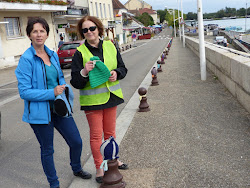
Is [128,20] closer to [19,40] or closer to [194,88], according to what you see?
[19,40]

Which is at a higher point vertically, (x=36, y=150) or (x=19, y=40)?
(x=19, y=40)

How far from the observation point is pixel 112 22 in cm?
5344

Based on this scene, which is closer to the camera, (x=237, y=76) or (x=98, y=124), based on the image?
(x=98, y=124)

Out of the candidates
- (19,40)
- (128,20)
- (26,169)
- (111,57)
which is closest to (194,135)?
(111,57)

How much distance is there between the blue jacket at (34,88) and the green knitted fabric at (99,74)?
425 mm

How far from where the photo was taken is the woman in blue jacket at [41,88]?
303 centimetres

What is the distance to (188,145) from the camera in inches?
178

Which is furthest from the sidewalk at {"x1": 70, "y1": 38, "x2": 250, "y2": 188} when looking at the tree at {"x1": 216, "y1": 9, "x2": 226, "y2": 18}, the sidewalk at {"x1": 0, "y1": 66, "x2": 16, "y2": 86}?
the tree at {"x1": 216, "y1": 9, "x2": 226, "y2": 18}

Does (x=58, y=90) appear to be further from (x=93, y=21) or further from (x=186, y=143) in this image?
(x=186, y=143)

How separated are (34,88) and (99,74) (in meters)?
0.66

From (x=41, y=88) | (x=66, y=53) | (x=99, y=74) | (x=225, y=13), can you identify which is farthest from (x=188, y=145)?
(x=225, y=13)

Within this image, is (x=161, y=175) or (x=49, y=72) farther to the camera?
(x=161, y=175)

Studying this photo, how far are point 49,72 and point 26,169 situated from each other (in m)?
1.76

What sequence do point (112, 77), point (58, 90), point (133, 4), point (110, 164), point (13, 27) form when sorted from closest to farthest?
point (58, 90) → point (110, 164) → point (112, 77) → point (13, 27) → point (133, 4)
